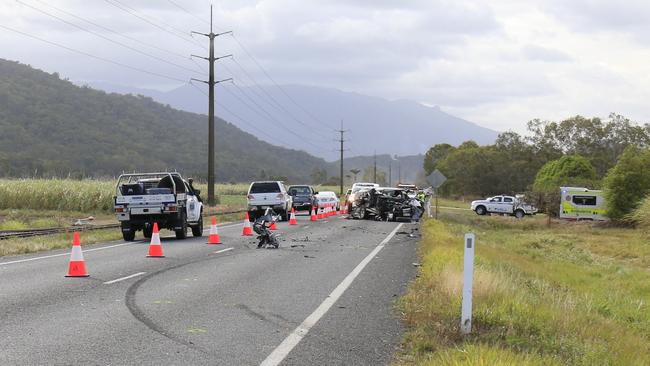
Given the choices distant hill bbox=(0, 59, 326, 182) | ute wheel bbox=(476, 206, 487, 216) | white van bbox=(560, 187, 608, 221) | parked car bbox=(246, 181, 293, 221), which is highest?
distant hill bbox=(0, 59, 326, 182)

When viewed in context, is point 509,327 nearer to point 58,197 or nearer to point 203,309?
point 203,309

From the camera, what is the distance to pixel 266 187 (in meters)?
34.2

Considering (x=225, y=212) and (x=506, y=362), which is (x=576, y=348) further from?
(x=225, y=212)

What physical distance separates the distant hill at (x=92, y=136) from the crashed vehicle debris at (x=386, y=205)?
5703 centimetres

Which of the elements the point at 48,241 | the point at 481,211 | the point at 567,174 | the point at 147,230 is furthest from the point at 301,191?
the point at 567,174

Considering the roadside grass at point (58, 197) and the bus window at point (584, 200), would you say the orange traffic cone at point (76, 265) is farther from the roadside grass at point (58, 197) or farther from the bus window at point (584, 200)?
the bus window at point (584, 200)

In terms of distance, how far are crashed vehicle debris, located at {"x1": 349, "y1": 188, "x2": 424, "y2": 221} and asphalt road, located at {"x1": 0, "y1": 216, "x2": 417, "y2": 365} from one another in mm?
18850

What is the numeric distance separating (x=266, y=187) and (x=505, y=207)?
38948 mm

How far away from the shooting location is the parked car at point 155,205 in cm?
2136

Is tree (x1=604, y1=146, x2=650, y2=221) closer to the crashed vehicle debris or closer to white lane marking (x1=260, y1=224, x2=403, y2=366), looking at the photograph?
the crashed vehicle debris

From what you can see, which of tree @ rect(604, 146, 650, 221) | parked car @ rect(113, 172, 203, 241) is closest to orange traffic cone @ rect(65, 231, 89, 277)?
parked car @ rect(113, 172, 203, 241)

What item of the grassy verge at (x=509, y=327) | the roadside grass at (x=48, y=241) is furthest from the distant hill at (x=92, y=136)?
the grassy verge at (x=509, y=327)

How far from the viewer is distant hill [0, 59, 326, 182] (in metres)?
97.6

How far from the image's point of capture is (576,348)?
23.0 ft
